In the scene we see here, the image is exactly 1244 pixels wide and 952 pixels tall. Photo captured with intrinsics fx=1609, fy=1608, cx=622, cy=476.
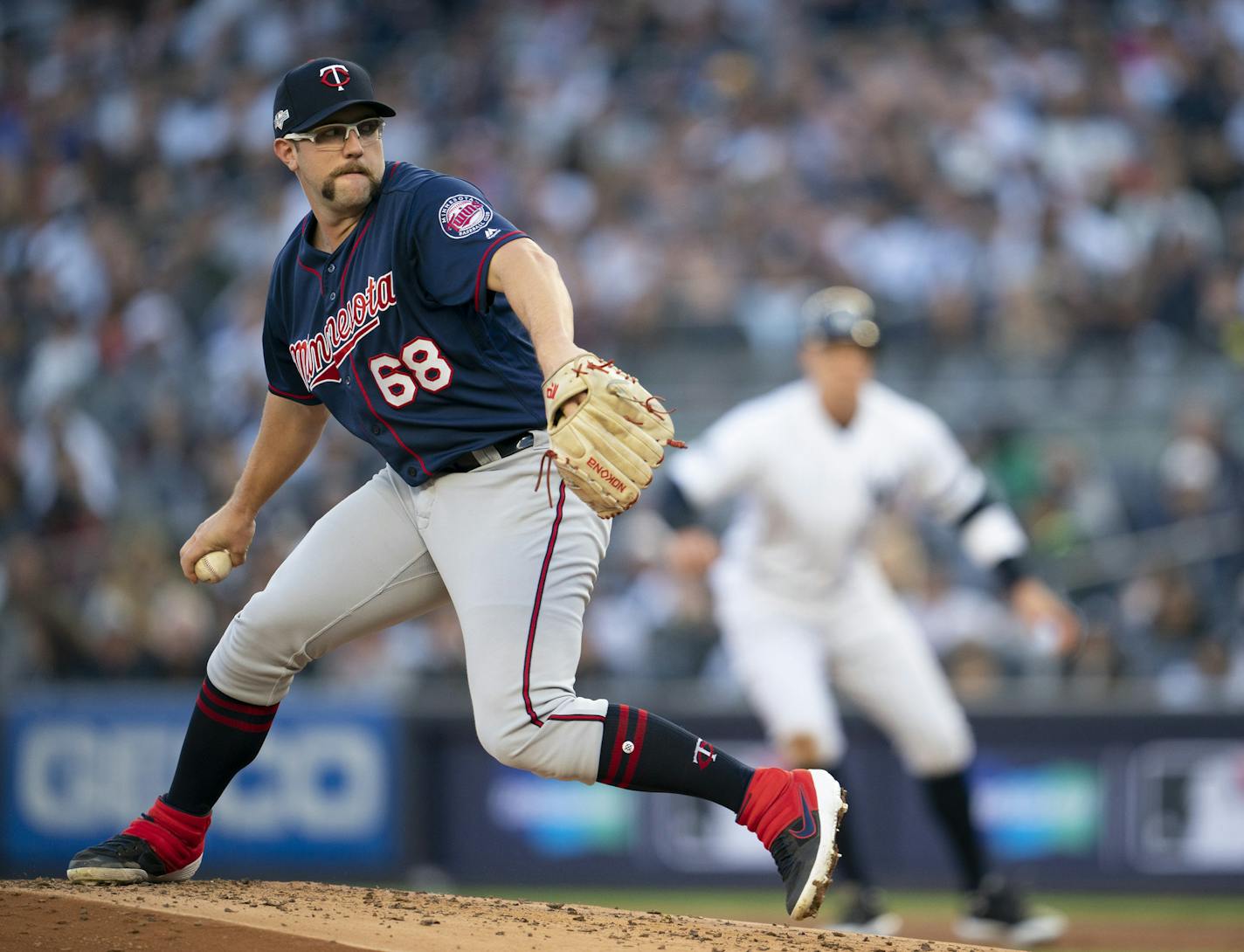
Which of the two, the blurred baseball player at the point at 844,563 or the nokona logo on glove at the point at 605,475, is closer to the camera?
the nokona logo on glove at the point at 605,475

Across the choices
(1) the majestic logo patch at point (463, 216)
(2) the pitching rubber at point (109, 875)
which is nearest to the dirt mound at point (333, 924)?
(2) the pitching rubber at point (109, 875)

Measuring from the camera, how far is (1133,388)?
10.8 metres

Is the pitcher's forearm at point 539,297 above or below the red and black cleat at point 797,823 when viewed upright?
above

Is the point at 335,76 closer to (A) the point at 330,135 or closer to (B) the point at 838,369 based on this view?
(A) the point at 330,135

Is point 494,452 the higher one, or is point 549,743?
point 494,452

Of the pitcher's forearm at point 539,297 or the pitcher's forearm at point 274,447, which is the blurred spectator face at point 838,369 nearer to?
the pitcher's forearm at point 274,447

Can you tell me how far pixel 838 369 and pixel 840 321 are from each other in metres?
0.22

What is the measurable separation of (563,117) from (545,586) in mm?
11136

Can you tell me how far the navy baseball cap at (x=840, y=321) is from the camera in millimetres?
6453

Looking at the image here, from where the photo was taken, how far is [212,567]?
14.1ft

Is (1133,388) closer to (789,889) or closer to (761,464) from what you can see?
(761,464)

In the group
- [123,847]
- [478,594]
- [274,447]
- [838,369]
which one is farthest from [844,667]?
[123,847]

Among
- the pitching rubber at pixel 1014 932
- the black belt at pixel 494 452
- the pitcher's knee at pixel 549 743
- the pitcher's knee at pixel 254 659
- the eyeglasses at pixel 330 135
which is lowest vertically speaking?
the pitching rubber at pixel 1014 932

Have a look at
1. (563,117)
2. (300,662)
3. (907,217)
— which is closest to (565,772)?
(300,662)
